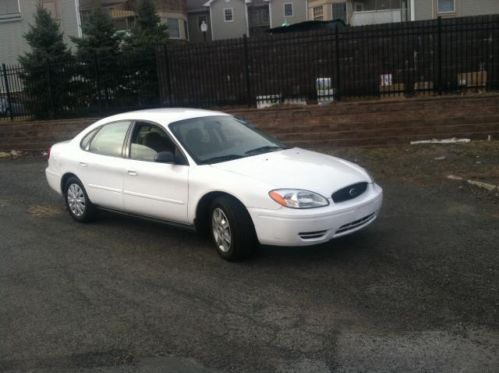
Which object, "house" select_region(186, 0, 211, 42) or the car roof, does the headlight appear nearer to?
the car roof

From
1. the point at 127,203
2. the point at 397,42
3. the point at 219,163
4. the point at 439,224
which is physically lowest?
the point at 439,224

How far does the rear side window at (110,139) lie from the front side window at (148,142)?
0.22 metres

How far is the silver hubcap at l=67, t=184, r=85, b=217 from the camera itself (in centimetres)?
796

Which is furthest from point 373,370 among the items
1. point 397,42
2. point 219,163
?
point 397,42

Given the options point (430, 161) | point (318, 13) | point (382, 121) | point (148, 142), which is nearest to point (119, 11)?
point (318, 13)

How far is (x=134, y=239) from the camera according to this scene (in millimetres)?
7211

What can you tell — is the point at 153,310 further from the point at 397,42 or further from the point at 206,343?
the point at 397,42

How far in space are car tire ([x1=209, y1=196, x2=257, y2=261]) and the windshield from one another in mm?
651

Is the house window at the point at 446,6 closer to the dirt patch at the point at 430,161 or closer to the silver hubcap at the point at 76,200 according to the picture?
the dirt patch at the point at 430,161

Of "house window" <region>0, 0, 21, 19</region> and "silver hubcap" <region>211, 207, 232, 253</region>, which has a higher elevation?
"house window" <region>0, 0, 21, 19</region>

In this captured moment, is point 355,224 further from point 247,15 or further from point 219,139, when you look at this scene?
point 247,15

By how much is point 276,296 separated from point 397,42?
9727 mm

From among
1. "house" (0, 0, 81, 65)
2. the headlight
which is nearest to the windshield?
the headlight

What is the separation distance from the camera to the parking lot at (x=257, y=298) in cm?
410
